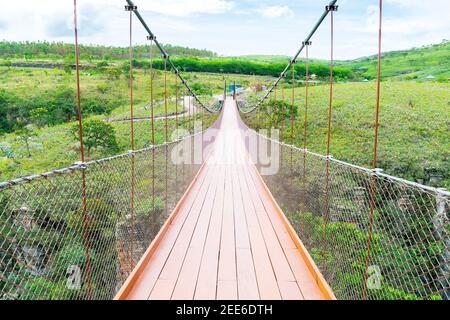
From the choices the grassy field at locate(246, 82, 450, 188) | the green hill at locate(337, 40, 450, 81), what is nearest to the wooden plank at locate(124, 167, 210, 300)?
the grassy field at locate(246, 82, 450, 188)

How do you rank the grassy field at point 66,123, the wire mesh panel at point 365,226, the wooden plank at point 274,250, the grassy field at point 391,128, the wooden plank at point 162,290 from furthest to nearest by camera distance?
the grassy field at point 66,123 → the grassy field at point 391,128 → the wooden plank at point 274,250 → the wooden plank at point 162,290 → the wire mesh panel at point 365,226

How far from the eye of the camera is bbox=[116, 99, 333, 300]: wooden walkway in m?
1.49

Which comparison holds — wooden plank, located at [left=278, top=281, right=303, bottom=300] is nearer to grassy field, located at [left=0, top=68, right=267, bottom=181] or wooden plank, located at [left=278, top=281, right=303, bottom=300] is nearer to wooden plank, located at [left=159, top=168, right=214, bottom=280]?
wooden plank, located at [left=159, top=168, right=214, bottom=280]

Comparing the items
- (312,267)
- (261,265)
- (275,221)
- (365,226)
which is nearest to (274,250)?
(261,265)

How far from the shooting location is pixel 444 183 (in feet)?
34.0

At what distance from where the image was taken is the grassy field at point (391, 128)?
37.4 feet

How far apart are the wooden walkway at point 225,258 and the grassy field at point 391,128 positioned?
880 cm

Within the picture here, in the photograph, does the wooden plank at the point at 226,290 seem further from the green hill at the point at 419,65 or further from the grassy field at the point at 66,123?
the green hill at the point at 419,65

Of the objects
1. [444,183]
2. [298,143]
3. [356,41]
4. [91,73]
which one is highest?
[91,73]

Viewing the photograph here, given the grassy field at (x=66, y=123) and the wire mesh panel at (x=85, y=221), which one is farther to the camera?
the grassy field at (x=66, y=123)

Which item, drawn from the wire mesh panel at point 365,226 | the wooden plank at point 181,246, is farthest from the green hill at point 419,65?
the wooden plank at point 181,246
